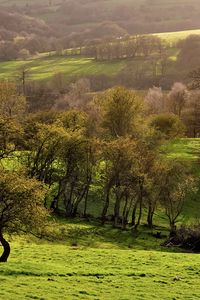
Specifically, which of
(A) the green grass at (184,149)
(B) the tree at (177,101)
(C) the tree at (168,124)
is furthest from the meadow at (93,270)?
(B) the tree at (177,101)

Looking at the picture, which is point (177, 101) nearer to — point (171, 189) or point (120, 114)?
point (120, 114)

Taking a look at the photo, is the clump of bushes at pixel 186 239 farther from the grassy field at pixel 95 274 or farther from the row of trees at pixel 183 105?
the row of trees at pixel 183 105

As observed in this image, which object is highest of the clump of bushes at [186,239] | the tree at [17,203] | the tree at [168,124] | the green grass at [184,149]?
the tree at [17,203]

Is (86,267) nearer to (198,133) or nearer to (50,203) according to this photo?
(50,203)

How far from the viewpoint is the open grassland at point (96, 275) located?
28109mm

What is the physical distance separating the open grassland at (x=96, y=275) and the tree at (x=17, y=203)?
3.20 meters

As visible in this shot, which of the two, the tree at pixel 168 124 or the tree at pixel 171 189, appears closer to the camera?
the tree at pixel 171 189

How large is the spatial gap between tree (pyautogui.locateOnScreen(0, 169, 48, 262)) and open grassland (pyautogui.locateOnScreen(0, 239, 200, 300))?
320 centimetres

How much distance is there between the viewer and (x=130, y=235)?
187 feet

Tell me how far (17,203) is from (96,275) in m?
8.08

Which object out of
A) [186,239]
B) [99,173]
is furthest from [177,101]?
[186,239]

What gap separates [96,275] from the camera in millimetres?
33469

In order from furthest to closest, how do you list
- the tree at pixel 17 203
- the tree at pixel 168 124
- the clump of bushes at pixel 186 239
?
the tree at pixel 168 124 → the clump of bushes at pixel 186 239 → the tree at pixel 17 203

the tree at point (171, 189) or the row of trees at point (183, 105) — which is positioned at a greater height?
the row of trees at point (183, 105)
